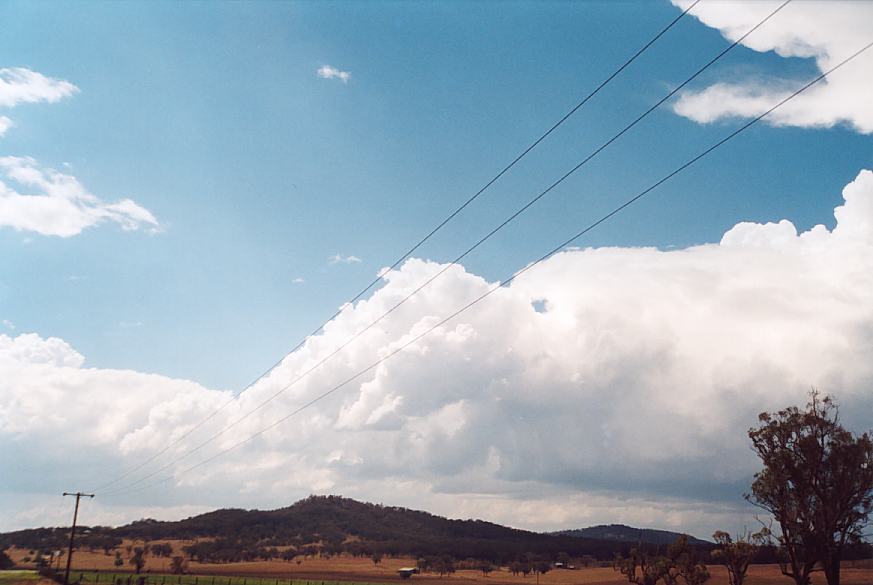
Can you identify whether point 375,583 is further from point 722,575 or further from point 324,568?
point 722,575

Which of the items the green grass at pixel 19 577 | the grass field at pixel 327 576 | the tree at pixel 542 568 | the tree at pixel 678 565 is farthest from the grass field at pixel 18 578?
the tree at pixel 542 568

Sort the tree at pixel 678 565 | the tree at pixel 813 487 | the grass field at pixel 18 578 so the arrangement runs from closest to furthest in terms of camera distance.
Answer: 1. the tree at pixel 813 487
2. the tree at pixel 678 565
3. the grass field at pixel 18 578

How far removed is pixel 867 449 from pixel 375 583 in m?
108

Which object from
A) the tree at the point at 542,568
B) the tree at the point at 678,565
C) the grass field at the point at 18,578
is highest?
the tree at the point at 678,565

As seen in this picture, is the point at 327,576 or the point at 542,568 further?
the point at 542,568

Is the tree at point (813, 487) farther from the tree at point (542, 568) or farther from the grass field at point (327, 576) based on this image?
the tree at point (542, 568)

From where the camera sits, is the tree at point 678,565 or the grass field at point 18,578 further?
the grass field at point 18,578

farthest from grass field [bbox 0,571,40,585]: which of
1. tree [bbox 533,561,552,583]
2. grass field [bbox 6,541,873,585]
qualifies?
tree [bbox 533,561,552,583]

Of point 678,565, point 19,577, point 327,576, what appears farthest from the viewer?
point 327,576

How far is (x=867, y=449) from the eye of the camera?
47.6 m

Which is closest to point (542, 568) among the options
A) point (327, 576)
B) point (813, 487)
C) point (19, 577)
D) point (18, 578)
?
point (327, 576)

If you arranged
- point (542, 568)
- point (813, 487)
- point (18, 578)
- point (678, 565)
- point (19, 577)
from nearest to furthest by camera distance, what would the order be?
1. point (813, 487)
2. point (678, 565)
3. point (18, 578)
4. point (19, 577)
5. point (542, 568)

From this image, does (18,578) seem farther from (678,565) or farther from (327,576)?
(678,565)

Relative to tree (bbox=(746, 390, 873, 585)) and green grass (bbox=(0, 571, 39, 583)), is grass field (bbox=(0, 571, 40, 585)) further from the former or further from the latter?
tree (bbox=(746, 390, 873, 585))
